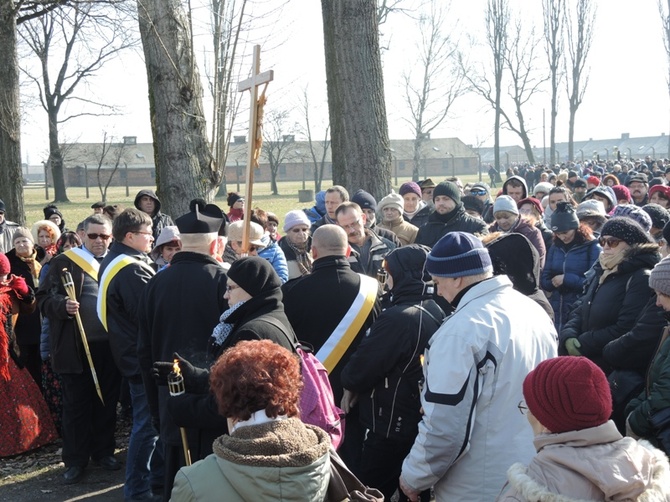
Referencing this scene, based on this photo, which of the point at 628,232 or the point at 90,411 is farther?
the point at 90,411

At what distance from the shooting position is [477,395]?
3.32 meters

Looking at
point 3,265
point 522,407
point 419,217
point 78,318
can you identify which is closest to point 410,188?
point 419,217

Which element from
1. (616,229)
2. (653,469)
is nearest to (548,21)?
(616,229)

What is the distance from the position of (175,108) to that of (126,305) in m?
3.64

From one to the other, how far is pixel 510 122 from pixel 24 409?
2076 inches

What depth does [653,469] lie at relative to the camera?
8.16ft

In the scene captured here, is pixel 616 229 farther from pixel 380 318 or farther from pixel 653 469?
pixel 653 469

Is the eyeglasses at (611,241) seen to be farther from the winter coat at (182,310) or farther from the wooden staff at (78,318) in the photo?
the wooden staff at (78,318)

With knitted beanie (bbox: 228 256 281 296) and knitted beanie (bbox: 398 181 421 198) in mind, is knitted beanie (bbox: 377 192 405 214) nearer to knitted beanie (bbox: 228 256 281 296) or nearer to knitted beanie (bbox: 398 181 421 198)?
knitted beanie (bbox: 398 181 421 198)

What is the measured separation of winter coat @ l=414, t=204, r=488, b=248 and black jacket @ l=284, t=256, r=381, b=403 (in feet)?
10.4

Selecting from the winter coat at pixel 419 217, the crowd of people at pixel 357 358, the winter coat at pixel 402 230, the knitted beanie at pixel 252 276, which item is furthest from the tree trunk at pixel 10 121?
the knitted beanie at pixel 252 276

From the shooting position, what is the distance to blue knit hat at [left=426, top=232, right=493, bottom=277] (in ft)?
11.6

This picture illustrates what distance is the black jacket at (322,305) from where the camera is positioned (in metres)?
4.88

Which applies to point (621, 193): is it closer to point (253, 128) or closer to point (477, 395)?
point (253, 128)
